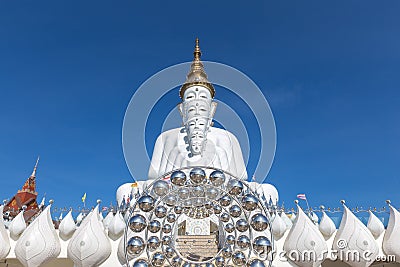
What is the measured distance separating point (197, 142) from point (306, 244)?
8502 millimetres

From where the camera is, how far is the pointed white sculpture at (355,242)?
7.41 metres

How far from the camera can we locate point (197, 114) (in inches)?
637

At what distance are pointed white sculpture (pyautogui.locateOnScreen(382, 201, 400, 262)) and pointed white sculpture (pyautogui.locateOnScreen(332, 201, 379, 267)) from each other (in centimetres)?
67

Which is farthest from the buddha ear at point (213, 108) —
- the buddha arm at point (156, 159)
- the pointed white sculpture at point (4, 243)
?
the pointed white sculpture at point (4, 243)

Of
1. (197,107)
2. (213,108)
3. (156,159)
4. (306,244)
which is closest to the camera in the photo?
(306,244)

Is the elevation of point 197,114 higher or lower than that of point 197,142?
higher

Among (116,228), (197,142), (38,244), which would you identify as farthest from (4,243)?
(197,142)

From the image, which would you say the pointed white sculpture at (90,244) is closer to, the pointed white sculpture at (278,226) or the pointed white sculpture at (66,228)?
the pointed white sculpture at (66,228)

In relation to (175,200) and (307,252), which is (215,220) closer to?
(307,252)

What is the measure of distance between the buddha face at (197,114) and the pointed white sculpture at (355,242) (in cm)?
827

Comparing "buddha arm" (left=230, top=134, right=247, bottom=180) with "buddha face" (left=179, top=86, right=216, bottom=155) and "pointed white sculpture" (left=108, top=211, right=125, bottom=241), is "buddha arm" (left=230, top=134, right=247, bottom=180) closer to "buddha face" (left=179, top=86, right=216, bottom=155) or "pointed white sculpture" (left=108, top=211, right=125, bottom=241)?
"buddha face" (left=179, top=86, right=216, bottom=155)

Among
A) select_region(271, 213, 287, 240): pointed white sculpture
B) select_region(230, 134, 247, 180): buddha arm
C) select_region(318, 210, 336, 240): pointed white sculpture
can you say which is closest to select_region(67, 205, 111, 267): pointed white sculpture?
select_region(271, 213, 287, 240): pointed white sculpture

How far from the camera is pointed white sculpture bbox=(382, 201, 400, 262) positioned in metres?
7.85

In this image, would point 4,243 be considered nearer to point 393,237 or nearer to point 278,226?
point 278,226
